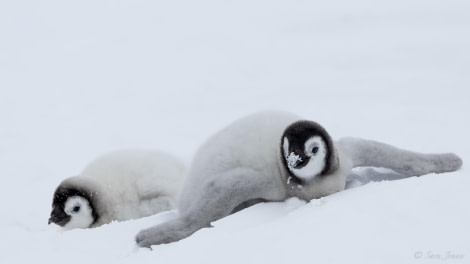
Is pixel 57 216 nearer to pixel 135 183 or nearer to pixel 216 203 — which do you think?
pixel 135 183

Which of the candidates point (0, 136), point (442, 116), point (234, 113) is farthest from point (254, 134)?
point (0, 136)

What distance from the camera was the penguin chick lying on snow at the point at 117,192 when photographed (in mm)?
5191

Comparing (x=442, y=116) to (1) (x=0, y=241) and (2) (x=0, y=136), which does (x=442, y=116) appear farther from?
(2) (x=0, y=136)

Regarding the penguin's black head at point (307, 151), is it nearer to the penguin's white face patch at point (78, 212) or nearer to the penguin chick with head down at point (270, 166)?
the penguin chick with head down at point (270, 166)

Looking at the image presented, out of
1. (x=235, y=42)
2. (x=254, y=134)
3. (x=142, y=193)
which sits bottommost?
(x=142, y=193)

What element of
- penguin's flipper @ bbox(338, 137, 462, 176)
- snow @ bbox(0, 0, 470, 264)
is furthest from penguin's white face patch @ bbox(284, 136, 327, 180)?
penguin's flipper @ bbox(338, 137, 462, 176)

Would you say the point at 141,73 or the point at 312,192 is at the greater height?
the point at 141,73

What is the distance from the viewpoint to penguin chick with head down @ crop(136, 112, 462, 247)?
381 centimetres

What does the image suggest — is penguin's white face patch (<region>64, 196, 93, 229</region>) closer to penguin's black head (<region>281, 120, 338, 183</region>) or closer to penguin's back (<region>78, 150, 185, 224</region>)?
penguin's back (<region>78, 150, 185, 224</region>)

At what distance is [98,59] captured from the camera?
11.0 m

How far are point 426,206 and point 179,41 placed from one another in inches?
A: 347

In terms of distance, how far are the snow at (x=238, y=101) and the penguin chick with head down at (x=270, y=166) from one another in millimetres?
145

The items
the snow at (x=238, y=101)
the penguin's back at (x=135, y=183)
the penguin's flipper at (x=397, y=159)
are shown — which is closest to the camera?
the snow at (x=238, y=101)

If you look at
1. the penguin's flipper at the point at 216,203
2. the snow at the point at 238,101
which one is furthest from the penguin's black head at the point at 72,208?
the penguin's flipper at the point at 216,203
